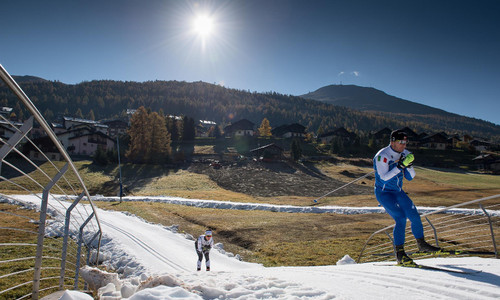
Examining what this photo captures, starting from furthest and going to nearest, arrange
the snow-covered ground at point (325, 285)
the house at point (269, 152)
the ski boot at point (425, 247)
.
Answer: the house at point (269, 152)
the ski boot at point (425, 247)
the snow-covered ground at point (325, 285)

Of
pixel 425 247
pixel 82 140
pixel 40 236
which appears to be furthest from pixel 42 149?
pixel 425 247

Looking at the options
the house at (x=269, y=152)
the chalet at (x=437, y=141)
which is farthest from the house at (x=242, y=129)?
the chalet at (x=437, y=141)

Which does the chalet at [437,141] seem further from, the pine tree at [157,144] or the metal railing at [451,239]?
the metal railing at [451,239]

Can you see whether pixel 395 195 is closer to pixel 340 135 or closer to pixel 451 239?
pixel 451 239

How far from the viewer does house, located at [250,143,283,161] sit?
78750 mm

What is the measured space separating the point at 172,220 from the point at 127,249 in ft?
31.9

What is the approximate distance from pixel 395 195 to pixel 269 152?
243 feet

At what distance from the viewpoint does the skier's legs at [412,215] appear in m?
6.67

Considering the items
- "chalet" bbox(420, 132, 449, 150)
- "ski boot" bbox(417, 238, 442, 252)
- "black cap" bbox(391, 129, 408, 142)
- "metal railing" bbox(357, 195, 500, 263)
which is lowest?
"metal railing" bbox(357, 195, 500, 263)

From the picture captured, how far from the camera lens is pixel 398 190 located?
23.0ft

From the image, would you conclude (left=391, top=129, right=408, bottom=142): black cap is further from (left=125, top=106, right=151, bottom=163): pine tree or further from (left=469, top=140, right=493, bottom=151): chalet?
(left=469, top=140, right=493, bottom=151): chalet

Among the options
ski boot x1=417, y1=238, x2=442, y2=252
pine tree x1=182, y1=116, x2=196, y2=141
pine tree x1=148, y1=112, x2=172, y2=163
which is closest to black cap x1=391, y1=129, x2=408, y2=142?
ski boot x1=417, y1=238, x2=442, y2=252

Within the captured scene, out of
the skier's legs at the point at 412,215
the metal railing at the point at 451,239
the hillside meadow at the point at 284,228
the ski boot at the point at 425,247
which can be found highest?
the skier's legs at the point at 412,215

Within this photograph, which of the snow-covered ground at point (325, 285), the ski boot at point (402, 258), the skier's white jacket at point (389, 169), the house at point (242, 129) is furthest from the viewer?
the house at point (242, 129)
